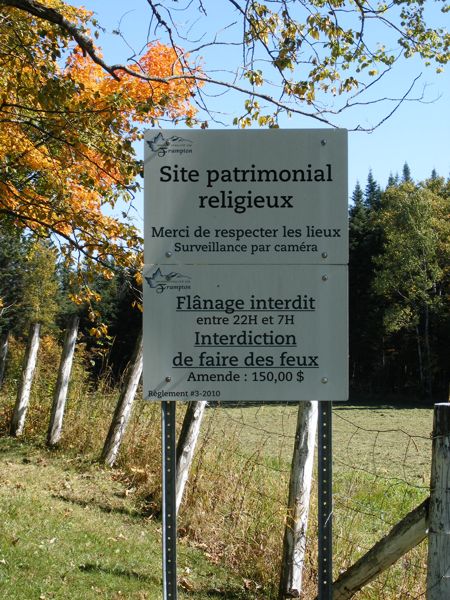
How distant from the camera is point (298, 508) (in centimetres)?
568

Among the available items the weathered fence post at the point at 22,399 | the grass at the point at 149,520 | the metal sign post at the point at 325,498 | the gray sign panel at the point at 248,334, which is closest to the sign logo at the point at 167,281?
the gray sign panel at the point at 248,334

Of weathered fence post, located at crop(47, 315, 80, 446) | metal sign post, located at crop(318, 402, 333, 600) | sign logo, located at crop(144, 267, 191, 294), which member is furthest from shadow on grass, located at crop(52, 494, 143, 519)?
sign logo, located at crop(144, 267, 191, 294)

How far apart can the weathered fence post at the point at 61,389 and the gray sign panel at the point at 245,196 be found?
8.53 m

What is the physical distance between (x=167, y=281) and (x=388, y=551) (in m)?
1.79

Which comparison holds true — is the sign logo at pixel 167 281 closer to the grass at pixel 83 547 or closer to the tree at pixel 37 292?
the grass at pixel 83 547

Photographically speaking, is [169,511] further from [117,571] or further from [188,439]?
[188,439]

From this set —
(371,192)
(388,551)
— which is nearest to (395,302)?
(371,192)

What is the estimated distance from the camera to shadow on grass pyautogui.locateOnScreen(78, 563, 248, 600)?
5855 mm

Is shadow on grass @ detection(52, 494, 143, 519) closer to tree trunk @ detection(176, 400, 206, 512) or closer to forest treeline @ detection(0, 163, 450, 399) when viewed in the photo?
tree trunk @ detection(176, 400, 206, 512)

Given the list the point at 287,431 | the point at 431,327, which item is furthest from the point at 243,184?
the point at 431,327

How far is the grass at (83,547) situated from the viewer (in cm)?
557

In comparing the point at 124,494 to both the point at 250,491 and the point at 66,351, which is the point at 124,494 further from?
the point at 66,351

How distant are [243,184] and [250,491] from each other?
4.07m

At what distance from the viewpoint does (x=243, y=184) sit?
11.5ft
